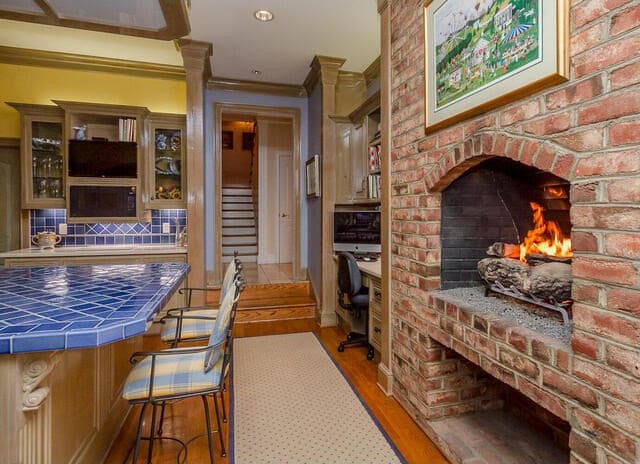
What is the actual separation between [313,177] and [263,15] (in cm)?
175

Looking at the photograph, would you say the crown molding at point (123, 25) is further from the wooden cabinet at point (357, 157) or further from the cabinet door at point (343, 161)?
the cabinet door at point (343, 161)

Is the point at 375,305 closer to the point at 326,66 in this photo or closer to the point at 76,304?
the point at 76,304

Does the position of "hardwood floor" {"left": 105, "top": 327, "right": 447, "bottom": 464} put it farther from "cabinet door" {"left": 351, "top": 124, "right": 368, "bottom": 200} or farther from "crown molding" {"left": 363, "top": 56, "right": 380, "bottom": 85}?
"crown molding" {"left": 363, "top": 56, "right": 380, "bottom": 85}


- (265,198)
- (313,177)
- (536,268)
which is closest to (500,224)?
(536,268)

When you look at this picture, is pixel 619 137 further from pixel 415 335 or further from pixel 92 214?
pixel 92 214

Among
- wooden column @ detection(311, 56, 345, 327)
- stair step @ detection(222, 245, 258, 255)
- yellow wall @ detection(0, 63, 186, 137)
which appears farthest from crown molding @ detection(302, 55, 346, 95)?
stair step @ detection(222, 245, 258, 255)

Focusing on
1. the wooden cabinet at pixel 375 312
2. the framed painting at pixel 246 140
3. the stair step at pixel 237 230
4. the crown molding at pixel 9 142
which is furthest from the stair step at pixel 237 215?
the wooden cabinet at pixel 375 312

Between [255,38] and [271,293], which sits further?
[271,293]

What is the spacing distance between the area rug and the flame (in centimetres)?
132

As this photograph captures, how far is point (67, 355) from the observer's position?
142cm

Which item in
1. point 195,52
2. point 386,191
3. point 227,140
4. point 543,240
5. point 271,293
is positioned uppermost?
point 227,140

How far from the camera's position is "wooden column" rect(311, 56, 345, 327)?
3824 mm

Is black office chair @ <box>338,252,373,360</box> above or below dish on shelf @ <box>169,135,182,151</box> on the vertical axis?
below

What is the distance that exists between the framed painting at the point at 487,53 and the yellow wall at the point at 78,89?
10.9 ft
